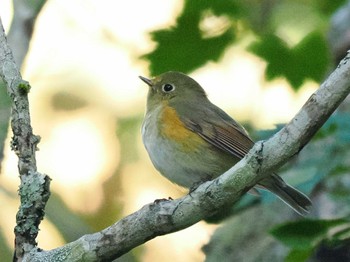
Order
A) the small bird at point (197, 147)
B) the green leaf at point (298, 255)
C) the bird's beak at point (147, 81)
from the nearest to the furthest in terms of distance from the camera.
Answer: the green leaf at point (298, 255), the small bird at point (197, 147), the bird's beak at point (147, 81)

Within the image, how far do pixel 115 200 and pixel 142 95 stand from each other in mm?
1039

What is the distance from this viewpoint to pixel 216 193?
13.2 feet

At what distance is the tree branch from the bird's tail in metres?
1.71

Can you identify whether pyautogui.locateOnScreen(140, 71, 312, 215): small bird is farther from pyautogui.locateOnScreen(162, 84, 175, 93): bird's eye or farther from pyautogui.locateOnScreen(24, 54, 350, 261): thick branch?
pyautogui.locateOnScreen(24, 54, 350, 261): thick branch

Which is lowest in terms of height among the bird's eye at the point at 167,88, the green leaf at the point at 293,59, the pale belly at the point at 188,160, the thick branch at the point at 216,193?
the thick branch at the point at 216,193

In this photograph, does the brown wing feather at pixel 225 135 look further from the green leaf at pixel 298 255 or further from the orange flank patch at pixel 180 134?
the green leaf at pixel 298 255

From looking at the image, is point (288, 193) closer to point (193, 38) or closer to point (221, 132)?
point (221, 132)

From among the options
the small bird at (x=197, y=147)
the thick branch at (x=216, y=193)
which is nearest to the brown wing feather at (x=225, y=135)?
the small bird at (x=197, y=147)

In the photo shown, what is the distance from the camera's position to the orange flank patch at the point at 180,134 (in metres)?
5.91

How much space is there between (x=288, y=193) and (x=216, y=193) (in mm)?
1716

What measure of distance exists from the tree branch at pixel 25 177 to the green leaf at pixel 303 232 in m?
1.38

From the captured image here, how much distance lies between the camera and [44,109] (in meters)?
9.16

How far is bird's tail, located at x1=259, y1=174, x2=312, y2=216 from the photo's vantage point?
18.3 feet

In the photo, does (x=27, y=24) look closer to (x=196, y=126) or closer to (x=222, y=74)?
(x=196, y=126)
